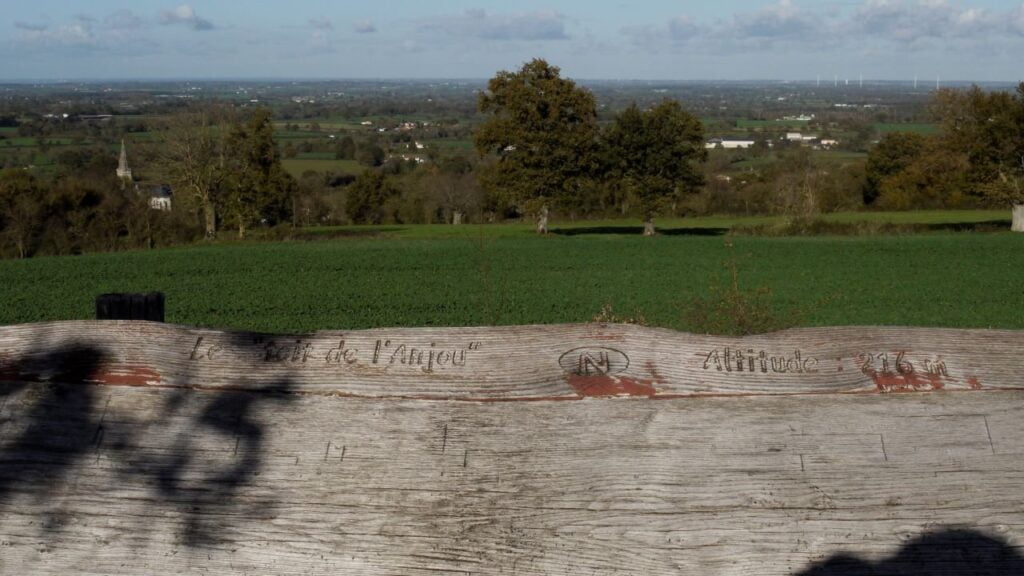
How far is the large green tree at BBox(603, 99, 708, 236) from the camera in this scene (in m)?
43.4

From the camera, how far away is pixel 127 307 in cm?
244

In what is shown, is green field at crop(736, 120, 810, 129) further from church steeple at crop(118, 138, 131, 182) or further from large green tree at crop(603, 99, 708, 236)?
church steeple at crop(118, 138, 131, 182)

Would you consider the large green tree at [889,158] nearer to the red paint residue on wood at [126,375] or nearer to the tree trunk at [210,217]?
the tree trunk at [210,217]

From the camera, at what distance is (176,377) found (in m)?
1.94

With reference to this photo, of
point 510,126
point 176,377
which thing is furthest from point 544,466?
point 510,126

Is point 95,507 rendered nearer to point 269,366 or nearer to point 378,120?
point 269,366

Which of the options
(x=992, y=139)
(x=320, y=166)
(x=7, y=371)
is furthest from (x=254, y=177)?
(x=7, y=371)

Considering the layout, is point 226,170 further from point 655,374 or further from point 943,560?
point 943,560

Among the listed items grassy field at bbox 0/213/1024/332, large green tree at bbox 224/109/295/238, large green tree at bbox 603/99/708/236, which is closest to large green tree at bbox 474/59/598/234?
large green tree at bbox 603/99/708/236

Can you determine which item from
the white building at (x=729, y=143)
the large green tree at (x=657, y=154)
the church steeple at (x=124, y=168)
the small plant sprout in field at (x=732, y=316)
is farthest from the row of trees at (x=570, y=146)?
the white building at (x=729, y=143)

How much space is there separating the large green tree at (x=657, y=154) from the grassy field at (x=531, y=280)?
408 cm

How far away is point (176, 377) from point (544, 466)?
763 millimetres

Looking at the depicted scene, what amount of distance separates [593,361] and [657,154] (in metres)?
42.6

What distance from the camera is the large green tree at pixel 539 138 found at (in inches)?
1735
